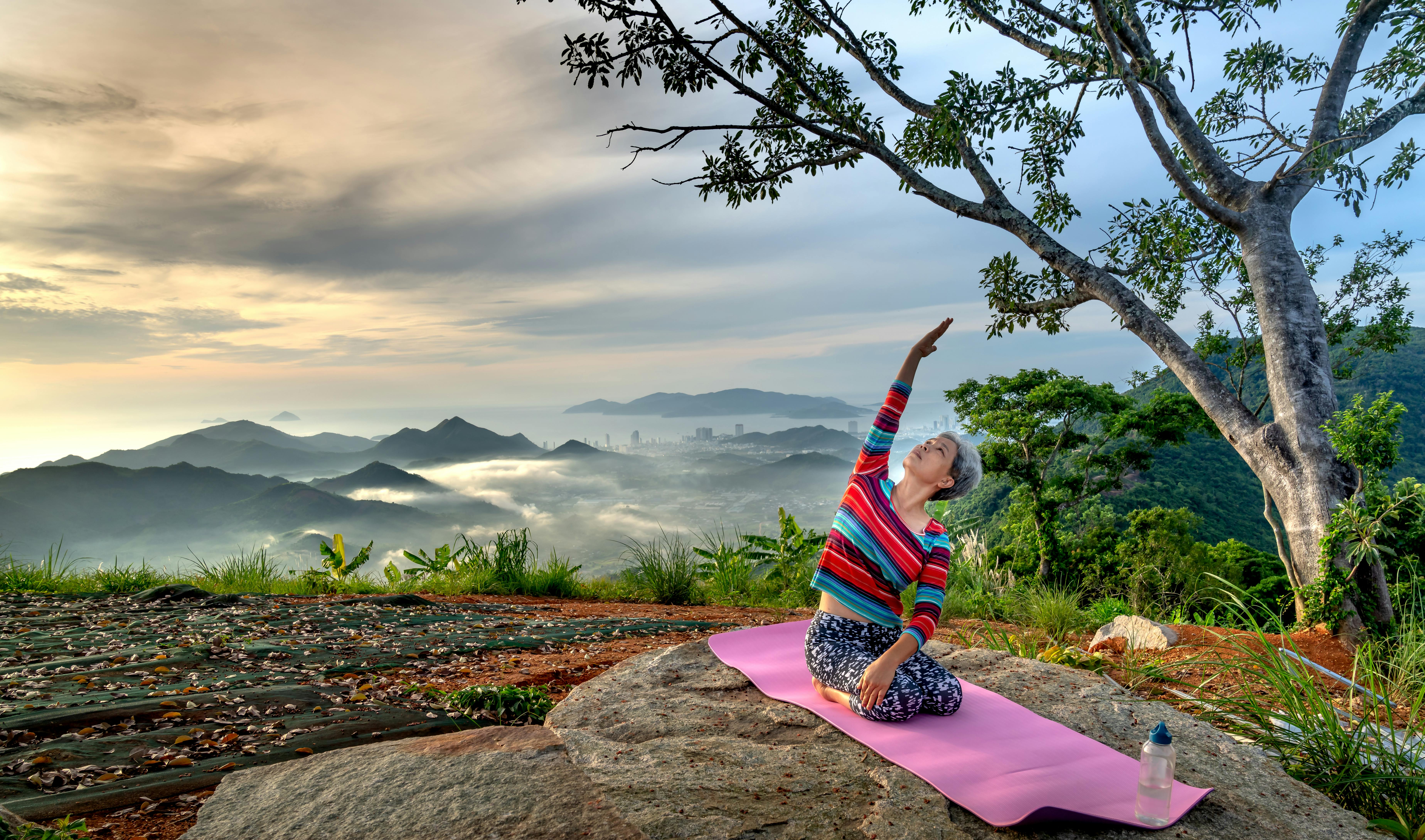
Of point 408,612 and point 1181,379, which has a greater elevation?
point 1181,379

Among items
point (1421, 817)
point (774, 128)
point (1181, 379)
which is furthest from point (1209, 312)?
point (1421, 817)

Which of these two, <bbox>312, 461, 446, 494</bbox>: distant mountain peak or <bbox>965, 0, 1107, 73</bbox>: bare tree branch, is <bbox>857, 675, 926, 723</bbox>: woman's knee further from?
<bbox>312, 461, 446, 494</bbox>: distant mountain peak

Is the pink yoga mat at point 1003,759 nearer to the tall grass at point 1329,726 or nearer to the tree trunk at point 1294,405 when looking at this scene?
the tall grass at point 1329,726

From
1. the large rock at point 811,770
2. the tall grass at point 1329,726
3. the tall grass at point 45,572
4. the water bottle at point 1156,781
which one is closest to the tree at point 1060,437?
the tall grass at point 1329,726

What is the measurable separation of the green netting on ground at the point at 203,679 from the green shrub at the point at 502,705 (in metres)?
0.14

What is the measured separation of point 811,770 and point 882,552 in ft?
2.99

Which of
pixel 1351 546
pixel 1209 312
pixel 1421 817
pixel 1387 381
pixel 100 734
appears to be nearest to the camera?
pixel 1421 817

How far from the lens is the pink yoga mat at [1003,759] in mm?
Answer: 2205

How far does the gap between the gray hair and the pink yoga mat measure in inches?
36.7

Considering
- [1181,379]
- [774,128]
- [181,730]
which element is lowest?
[181,730]

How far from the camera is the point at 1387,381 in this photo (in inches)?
758

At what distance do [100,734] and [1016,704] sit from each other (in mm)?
3852

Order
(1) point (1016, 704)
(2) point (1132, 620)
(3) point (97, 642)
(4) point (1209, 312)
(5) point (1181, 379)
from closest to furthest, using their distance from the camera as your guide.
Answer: (1) point (1016, 704) < (3) point (97, 642) < (2) point (1132, 620) < (5) point (1181, 379) < (4) point (1209, 312)

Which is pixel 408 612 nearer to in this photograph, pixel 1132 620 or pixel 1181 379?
pixel 1132 620
